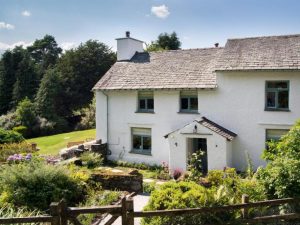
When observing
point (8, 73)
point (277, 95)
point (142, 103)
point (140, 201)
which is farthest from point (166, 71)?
point (8, 73)

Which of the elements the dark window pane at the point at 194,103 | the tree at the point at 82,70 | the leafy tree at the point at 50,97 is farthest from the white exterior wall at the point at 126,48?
the tree at the point at 82,70

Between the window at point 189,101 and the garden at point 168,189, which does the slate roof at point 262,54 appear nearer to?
the window at point 189,101

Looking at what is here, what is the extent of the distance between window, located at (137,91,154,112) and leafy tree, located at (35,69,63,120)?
90.8 ft

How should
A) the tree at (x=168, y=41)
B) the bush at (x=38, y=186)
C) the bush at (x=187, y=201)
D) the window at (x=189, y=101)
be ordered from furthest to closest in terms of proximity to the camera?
the tree at (x=168, y=41) → the window at (x=189, y=101) → the bush at (x=38, y=186) → the bush at (x=187, y=201)

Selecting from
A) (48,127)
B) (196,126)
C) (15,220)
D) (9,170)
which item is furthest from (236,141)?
(48,127)

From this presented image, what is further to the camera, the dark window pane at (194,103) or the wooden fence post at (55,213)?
the dark window pane at (194,103)

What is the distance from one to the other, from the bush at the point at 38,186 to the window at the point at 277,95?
11850 mm

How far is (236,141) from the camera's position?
20031 millimetres

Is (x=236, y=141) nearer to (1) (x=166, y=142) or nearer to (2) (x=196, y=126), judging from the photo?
(2) (x=196, y=126)

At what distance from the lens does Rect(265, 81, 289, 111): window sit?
746 inches

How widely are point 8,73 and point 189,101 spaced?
47307mm

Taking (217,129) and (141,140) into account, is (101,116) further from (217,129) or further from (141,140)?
(217,129)

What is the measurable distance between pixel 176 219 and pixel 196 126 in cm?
1020

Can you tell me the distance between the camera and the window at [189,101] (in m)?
21.2
